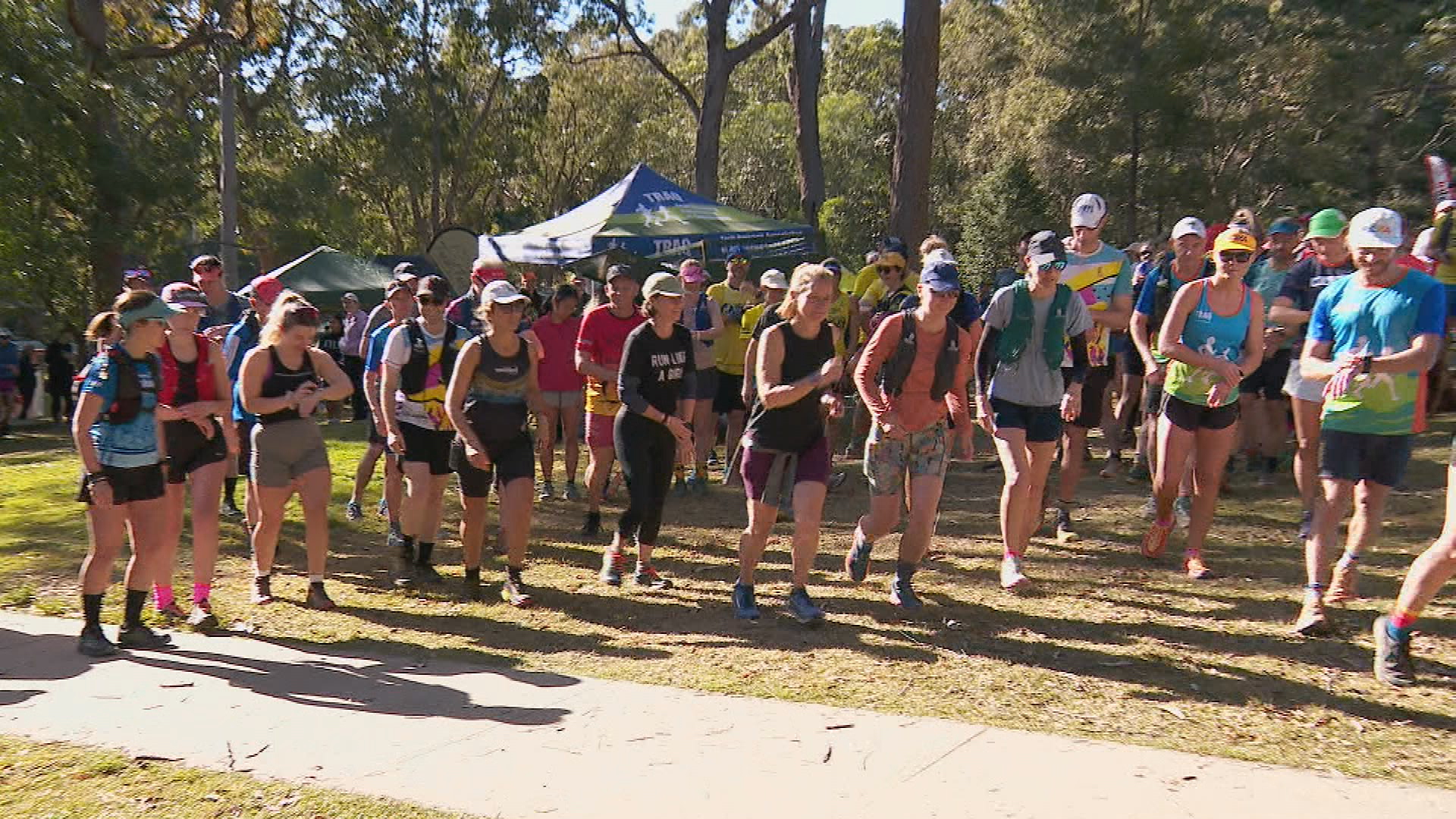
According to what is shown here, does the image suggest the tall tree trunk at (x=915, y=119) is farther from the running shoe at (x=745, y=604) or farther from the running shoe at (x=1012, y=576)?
the running shoe at (x=745, y=604)

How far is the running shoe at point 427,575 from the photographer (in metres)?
7.70

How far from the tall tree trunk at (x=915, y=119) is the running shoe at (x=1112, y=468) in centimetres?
469

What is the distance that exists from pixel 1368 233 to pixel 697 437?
657 centimetres

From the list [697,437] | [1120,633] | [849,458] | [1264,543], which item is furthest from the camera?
[849,458]

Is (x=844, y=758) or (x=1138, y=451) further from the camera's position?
(x=1138, y=451)

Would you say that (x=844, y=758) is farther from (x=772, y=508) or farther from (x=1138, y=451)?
(x=1138, y=451)

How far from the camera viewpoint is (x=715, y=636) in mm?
6324

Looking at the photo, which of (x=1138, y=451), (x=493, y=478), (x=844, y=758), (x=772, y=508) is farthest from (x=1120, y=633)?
(x=1138, y=451)

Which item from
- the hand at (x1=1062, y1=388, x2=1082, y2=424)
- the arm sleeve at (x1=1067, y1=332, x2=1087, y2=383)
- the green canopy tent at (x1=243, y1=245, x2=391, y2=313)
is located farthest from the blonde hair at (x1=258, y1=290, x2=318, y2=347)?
the green canopy tent at (x1=243, y1=245, x2=391, y2=313)

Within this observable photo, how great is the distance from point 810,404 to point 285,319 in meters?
2.91

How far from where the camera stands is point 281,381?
6703 millimetres

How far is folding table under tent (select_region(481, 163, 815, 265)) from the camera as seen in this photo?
560 inches

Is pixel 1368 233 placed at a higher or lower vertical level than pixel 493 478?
higher

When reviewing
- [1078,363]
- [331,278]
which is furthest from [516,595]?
[331,278]
